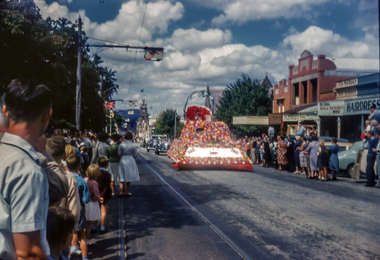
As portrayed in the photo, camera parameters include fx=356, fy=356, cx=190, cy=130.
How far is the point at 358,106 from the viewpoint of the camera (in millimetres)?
21266

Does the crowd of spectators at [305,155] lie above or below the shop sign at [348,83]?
below

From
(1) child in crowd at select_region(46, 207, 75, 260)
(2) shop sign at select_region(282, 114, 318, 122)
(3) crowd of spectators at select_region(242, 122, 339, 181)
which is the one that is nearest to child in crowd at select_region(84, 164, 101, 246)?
(1) child in crowd at select_region(46, 207, 75, 260)

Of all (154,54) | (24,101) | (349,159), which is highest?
(154,54)

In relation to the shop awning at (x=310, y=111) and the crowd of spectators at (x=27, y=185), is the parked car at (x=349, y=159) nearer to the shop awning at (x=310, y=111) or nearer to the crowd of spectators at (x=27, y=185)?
the shop awning at (x=310, y=111)

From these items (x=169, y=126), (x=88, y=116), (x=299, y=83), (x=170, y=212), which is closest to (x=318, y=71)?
(x=299, y=83)

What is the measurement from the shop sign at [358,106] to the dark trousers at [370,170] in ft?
21.0

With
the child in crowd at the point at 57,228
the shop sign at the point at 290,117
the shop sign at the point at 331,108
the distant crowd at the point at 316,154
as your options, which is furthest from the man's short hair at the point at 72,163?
the shop sign at the point at 290,117

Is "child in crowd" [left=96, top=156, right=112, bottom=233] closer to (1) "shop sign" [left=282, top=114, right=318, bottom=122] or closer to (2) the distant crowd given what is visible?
(2) the distant crowd

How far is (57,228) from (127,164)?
7387mm

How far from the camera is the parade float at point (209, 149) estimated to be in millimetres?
16375

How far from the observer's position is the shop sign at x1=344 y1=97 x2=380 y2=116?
1916 centimetres

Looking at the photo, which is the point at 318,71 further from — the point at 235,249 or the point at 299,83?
the point at 235,249

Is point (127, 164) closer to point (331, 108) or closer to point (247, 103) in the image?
point (331, 108)

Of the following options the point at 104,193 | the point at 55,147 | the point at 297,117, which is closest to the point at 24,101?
the point at 55,147
